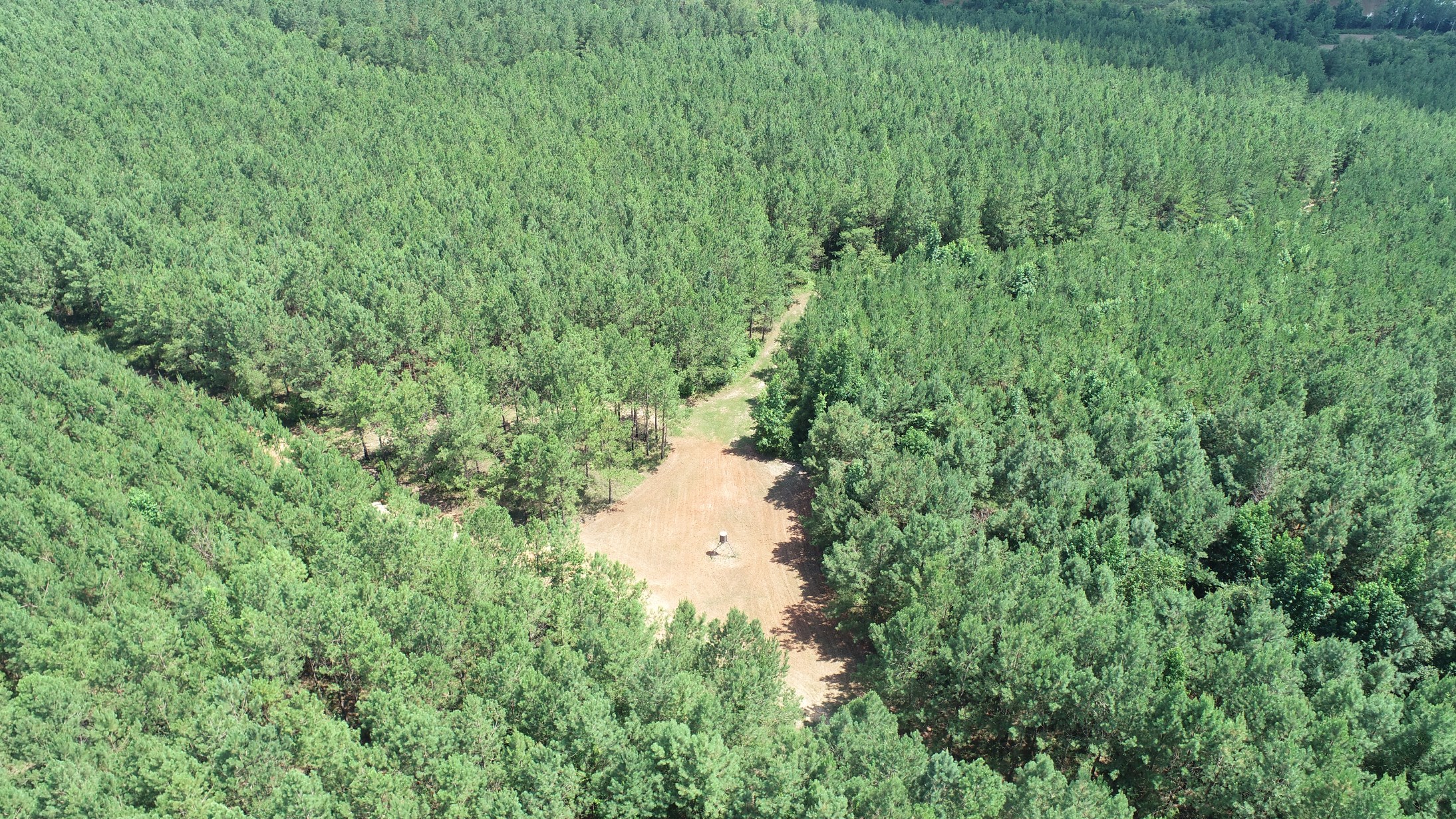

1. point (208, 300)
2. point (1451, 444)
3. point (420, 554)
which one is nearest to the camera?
point (420, 554)

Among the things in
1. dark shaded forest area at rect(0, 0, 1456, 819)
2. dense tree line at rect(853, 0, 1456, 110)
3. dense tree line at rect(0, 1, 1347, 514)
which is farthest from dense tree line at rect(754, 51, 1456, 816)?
dense tree line at rect(853, 0, 1456, 110)

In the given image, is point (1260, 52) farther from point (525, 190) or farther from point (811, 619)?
point (811, 619)

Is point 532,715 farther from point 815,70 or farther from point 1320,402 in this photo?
point 815,70

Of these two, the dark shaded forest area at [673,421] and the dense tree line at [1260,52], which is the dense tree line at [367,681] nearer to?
the dark shaded forest area at [673,421]

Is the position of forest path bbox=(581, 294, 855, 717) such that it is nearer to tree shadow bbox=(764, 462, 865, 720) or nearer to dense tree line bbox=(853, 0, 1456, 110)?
tree shadow bbox=(764, 462, 865, 720)

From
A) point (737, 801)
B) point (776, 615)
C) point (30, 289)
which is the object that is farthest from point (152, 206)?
point (737, 801)

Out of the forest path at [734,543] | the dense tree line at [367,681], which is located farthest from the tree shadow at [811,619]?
the dense tree line at [367,681]
